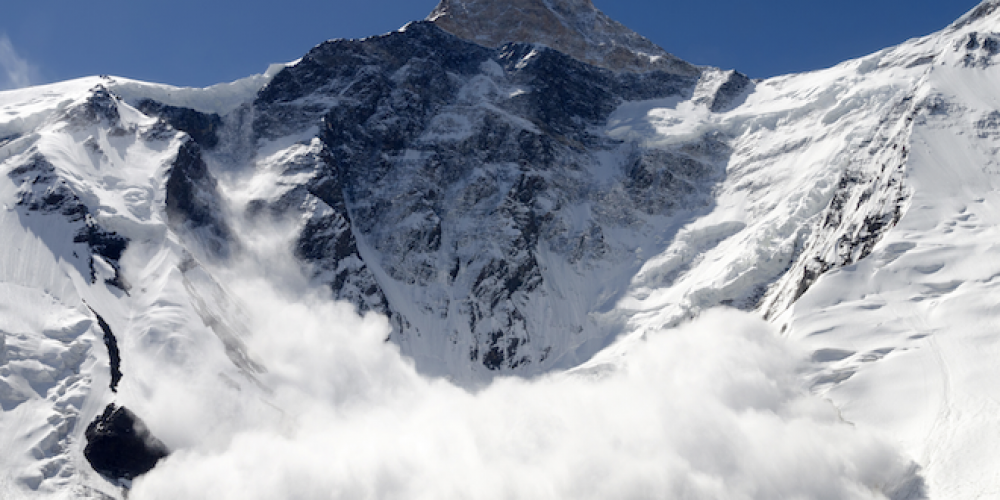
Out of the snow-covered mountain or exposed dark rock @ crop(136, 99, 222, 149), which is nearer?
the snow-covered mountain

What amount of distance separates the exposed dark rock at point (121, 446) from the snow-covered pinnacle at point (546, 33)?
13589 cm

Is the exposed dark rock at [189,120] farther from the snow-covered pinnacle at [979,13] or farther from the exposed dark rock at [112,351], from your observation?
the snow-covered pinnacle at [979,13]

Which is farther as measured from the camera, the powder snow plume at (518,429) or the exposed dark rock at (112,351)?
the exposed dark rock at (112,351)

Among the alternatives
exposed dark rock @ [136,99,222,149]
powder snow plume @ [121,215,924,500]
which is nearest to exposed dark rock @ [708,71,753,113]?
powder snow plume @ [121,215,924,500]

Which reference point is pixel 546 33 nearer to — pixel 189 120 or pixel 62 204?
pixel 189 120

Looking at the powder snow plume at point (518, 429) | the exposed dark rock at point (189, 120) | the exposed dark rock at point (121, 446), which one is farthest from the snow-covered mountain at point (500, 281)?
the exposed dark rock at point (189, 120)

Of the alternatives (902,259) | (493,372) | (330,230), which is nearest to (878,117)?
(902,259)

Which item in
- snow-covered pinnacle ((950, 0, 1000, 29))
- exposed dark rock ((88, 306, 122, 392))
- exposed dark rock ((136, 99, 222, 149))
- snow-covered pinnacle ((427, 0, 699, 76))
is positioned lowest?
exposed dark rock ((88, 306, 122, 392))

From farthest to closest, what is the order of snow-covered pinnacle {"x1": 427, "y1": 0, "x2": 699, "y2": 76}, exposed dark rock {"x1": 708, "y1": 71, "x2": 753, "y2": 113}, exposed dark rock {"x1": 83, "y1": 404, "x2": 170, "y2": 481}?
1. snow-covered pinnacle {"x1": 427, "y1": 0, "x2": 699, "y2": 76}
2. exposed dark rock {"x1": 708, "y1": 71, "x2": 753, "y2": 113}
3. exposed dark rock {"x1": 83, "y1": 404, "x2": 170, "y2": 481}

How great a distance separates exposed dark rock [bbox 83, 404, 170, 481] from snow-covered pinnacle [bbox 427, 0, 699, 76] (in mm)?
135895

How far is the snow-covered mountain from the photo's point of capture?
68.5 m

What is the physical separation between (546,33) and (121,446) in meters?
151

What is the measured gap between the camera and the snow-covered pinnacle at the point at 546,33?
180 metres

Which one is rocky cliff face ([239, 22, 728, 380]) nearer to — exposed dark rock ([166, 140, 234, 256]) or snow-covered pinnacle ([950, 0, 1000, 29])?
exposed dark rock ([166, 140, 234, 256])
